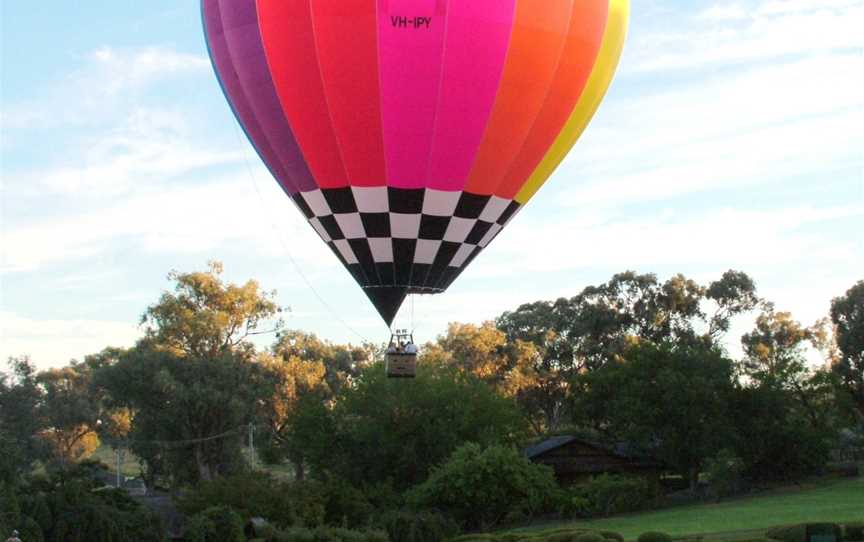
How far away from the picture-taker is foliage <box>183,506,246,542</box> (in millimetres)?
30672

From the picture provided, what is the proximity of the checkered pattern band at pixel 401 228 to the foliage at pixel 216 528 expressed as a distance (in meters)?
11.3

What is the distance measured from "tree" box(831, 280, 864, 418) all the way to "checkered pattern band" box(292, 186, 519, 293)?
130 ft

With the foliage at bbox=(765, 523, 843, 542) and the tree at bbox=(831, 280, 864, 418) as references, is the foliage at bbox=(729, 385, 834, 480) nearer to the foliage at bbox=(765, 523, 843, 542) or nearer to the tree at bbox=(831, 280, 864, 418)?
the tree at bbox=(831, 280, 864, 418)

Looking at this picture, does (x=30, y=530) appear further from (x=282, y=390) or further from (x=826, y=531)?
(x=282, y=390)

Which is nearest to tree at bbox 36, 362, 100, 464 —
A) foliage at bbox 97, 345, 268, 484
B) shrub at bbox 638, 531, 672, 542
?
foliage at bbox 97, 345, 268, 484

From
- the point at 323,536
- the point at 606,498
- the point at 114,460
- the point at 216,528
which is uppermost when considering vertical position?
the point at 114,460

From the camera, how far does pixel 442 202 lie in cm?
2184

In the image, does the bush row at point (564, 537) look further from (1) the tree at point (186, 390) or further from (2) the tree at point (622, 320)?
(2) the tree at point (622, 320)

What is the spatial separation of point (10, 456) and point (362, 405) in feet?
59.0

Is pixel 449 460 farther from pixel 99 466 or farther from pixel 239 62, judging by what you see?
pixel 239 62

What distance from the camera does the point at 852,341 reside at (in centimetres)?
5709

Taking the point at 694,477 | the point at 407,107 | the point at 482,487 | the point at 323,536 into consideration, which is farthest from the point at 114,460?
the point at 407,107

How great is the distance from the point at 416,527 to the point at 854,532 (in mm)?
14285

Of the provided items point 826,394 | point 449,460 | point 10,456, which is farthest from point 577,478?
point 10,456
